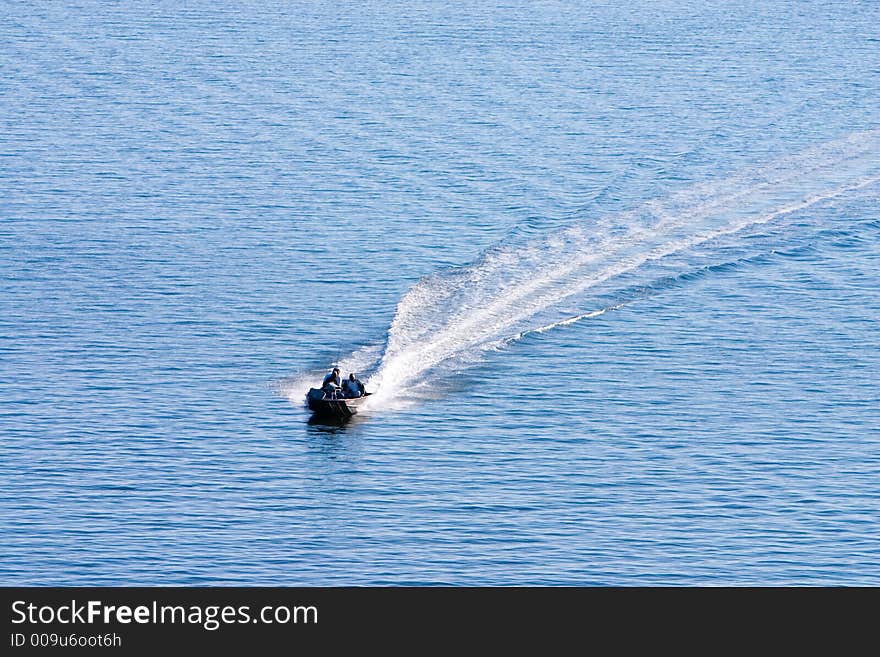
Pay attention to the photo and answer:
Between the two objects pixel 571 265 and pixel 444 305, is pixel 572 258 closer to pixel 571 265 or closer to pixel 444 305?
pixel 571 265

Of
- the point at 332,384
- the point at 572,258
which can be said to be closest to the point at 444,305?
the point at 572,258

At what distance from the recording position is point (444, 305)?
90.8 meters

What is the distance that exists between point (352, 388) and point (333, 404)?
Answer: 120 centimetres

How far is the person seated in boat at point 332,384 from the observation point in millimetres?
78188

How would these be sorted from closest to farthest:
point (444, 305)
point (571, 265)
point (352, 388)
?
point (352, 388)
point (444, 305)
point (571, 265)

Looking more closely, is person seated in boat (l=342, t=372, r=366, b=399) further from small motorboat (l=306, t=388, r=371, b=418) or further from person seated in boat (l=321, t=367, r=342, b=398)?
person seated in boat (l=321, t=367, r=342, b=398)

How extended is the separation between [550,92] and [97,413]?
7031cm

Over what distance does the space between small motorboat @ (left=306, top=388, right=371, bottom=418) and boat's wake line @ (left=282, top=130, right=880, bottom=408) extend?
1.77 meters

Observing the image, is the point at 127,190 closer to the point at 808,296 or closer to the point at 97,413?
the point at 97,413

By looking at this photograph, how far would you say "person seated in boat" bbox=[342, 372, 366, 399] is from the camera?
257 feet

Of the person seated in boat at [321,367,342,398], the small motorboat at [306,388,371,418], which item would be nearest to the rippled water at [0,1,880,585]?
the small motorboat at [306,388,371,418]

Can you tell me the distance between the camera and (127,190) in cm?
11475

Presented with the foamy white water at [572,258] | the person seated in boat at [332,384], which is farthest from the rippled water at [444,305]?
the person seated in boat at [332,384]
